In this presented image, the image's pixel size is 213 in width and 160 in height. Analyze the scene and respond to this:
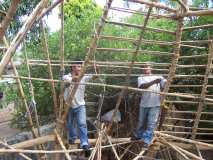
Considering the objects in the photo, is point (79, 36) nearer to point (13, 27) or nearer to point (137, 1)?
point (13, 27)

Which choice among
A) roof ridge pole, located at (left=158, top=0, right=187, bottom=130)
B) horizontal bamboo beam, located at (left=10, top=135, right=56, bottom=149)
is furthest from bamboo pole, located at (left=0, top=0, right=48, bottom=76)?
horizontal bamboo beam, located at (left=10, top=135, right=56, bottom=149)

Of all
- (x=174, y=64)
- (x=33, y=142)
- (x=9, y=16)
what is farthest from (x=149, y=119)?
(x=9, y=16)

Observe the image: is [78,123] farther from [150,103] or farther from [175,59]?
[175,59]

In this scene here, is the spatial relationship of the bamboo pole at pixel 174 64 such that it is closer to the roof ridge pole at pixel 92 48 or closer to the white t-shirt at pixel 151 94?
the white t-shirt at pixel 151 94

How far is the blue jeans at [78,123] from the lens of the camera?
5254 mm

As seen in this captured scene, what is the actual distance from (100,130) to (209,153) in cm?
287

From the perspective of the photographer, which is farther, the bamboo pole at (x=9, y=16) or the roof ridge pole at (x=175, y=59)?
the roof ridge pole at (x=175, y=59)

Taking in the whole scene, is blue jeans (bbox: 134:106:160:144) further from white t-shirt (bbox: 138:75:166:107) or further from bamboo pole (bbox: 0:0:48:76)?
bamboo pole (bbox: 0:0:48:76)

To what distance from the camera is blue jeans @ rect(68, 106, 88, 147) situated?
5254mm

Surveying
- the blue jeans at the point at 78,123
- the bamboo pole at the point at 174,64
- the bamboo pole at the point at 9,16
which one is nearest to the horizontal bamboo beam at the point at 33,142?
the blue jeans at the point at 78,123

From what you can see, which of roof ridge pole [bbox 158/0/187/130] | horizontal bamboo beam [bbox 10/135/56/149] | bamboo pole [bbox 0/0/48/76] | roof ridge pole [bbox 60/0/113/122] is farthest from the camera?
horizontal bamboo beam [bbox 10/135/56/149]

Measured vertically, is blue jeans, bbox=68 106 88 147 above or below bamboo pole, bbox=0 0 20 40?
below

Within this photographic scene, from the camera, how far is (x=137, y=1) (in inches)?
150

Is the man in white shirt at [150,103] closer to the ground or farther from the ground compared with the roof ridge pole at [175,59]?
closer to the ground
